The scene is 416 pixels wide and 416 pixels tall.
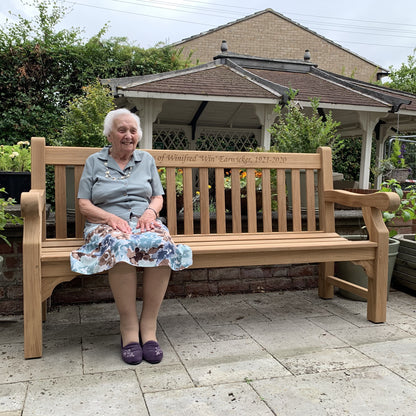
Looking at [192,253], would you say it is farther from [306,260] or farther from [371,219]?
[371,219]

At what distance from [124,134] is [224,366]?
56.4 inches

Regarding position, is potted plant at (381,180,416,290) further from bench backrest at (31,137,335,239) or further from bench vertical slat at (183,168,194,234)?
bench vertical slat at (183,168,194,234)

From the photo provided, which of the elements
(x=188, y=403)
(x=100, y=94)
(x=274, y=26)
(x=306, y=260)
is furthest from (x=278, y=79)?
(x=274, y=26)

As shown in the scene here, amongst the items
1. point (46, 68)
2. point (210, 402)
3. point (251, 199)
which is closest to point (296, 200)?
point (251, 199)

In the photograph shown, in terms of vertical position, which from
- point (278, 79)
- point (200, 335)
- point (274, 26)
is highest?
point (274, 26)

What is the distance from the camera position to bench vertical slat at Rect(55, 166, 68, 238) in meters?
2.87

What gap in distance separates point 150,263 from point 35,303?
25.6 inches

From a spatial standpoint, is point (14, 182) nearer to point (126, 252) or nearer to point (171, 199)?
point (171, 199)

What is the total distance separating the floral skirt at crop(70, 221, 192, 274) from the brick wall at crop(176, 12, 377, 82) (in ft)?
66.6

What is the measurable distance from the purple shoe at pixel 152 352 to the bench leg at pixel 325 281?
1.68 metres

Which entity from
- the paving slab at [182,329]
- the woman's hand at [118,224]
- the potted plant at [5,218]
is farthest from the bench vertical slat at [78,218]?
the paving slab at [182,329]

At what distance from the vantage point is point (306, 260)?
2840 mm

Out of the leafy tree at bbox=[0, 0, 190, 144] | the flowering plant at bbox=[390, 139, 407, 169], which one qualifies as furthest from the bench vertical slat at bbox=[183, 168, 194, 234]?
the leafy tree at bbox=[0, 0, 190, 144]

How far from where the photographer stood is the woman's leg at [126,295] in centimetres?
228
